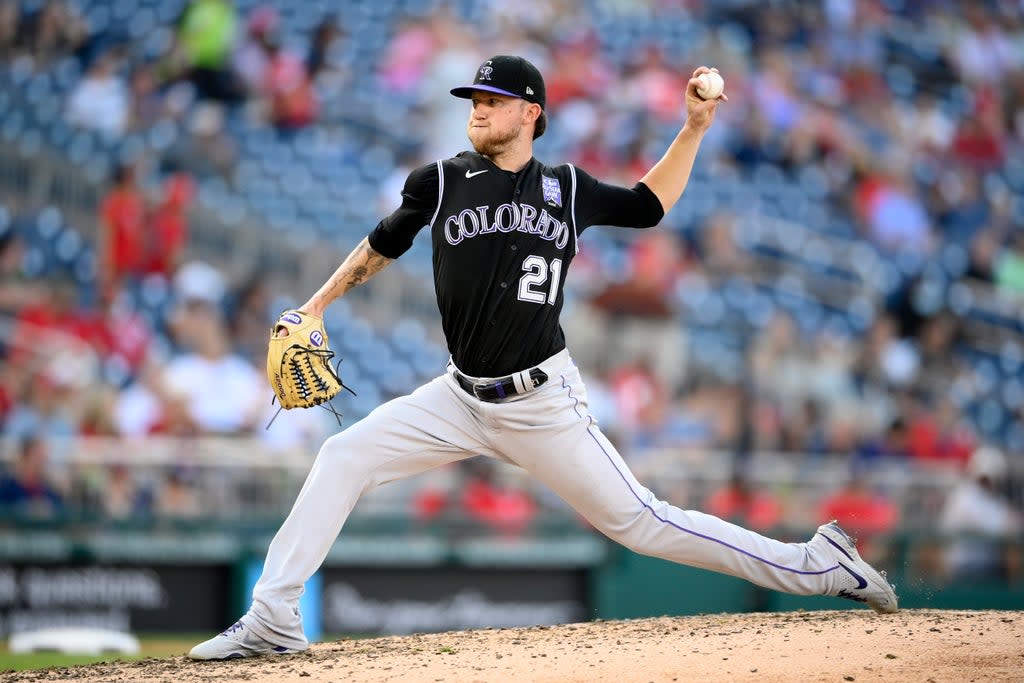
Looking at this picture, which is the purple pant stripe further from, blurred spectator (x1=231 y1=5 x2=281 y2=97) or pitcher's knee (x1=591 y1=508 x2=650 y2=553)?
blurred spectator (x1=231 y1=5 x2=281 y2=97)

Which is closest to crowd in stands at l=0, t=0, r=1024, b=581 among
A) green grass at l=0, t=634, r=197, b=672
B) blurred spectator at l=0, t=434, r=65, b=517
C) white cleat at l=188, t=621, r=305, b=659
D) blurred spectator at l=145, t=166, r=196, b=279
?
blurred spectator at l=145, t=166, r=196, b=279

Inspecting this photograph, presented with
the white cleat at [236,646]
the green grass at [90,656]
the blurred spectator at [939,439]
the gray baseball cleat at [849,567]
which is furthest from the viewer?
the blurred spectator at [939,439]

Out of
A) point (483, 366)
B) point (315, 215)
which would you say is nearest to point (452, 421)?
point (483, 366)

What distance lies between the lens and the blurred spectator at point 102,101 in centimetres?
1120

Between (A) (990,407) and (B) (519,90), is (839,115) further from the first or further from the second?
(B) (519,90)

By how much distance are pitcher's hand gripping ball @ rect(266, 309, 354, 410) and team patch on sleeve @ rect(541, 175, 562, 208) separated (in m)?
0.84

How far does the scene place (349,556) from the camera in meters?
8.41

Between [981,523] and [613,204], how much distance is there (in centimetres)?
605

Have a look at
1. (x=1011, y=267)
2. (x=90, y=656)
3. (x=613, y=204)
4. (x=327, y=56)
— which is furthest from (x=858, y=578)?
(x=1011, y=267)

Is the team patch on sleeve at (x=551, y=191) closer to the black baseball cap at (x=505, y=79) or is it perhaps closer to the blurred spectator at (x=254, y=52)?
the black baseball cap at (x=505, y=79)

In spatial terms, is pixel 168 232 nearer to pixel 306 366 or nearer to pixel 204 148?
pixel 204 148

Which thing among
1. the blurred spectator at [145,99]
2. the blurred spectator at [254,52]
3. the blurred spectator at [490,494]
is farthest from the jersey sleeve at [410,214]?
the blurred spectator at [254,52]

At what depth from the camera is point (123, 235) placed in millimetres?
10305

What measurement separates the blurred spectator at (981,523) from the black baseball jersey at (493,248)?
5.55 meters
